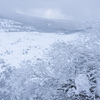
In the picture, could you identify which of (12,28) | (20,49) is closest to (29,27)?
(12,28)

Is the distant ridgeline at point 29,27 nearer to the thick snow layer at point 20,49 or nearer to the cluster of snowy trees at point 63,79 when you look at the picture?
the cluster of snowy trees at point 63,79

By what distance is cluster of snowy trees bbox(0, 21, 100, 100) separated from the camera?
378 cm

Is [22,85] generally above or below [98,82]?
below

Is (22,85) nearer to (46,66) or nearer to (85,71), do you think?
(46,66)

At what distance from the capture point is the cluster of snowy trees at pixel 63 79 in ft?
12.4

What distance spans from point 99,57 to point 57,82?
98.3 inches

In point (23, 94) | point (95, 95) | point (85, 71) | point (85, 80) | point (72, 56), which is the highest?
point (72, 56)

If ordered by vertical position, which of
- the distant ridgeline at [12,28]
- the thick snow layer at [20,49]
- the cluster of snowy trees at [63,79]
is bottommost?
the cluster of snowy trees at [63,79]

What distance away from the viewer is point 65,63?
5.04m

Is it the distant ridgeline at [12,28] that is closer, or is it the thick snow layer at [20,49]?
the thick snow layer at [20,49]

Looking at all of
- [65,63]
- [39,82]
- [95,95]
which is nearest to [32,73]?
[39,82]

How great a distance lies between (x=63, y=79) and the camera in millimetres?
4504

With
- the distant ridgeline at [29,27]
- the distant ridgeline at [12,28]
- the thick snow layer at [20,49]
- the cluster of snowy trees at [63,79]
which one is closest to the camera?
the cluster of snowy trees at [63,79]

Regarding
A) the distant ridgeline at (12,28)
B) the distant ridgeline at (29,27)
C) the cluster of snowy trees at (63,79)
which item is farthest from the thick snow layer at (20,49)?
the distant ridgeline at (12,28)
